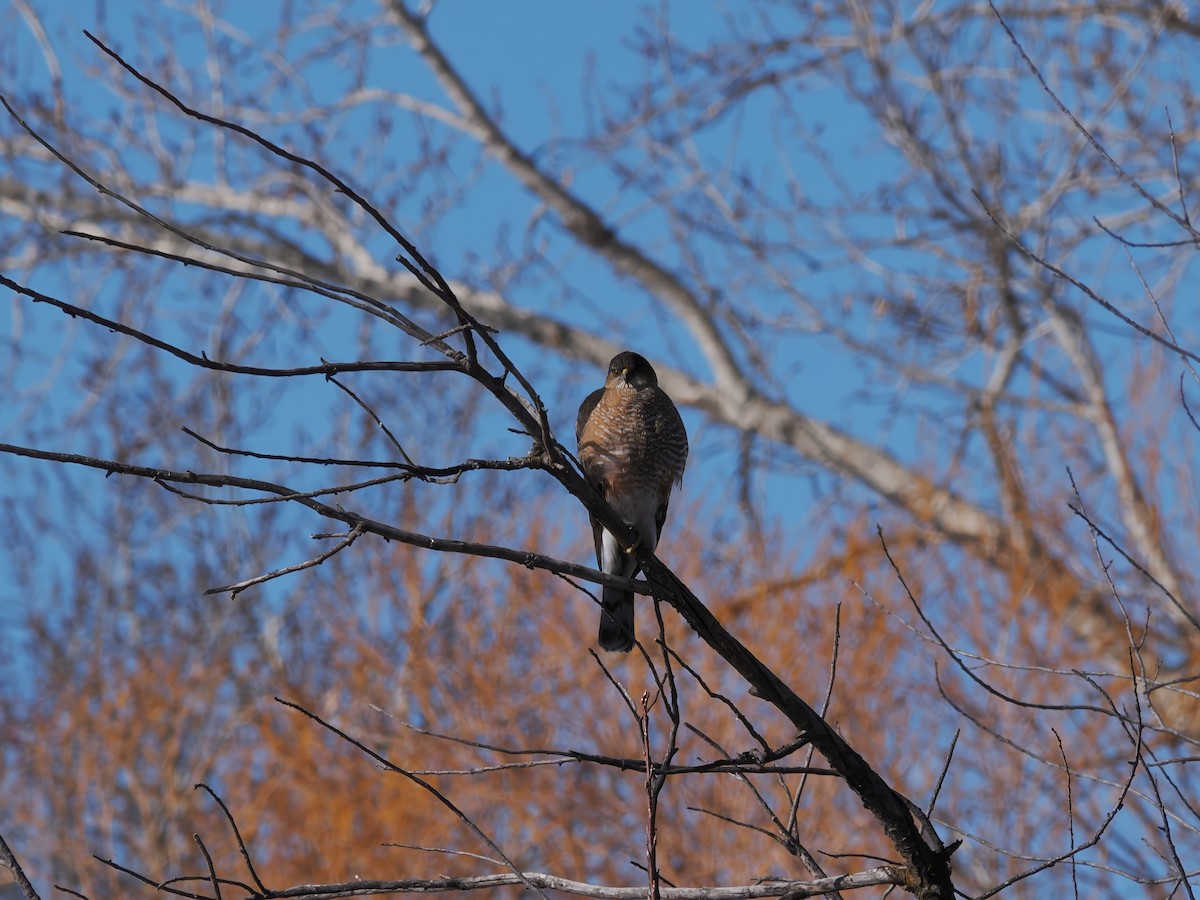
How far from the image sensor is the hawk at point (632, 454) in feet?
14.6

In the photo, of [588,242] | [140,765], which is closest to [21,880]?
[140,765]

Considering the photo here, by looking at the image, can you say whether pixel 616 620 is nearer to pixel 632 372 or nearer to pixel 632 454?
pixel 632 454

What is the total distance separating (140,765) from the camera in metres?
11.8

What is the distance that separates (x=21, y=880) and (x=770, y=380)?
11.4m

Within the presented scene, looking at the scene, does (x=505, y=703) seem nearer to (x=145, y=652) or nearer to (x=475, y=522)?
(x=475, y=522)

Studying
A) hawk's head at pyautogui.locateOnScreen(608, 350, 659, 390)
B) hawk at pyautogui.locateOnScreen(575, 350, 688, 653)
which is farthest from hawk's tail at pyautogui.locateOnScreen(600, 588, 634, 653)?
hawk's head at pyautogui.locateOnScreen(608, 350, 659, 390)

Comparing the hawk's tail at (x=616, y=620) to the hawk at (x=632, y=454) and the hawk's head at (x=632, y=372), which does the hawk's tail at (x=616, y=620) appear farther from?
the hawk's head at (x=632, y=372)

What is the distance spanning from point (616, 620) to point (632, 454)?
812mm

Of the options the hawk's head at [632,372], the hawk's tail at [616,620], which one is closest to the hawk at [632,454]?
the hawk's head at [632,372]

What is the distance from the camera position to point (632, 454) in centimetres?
448

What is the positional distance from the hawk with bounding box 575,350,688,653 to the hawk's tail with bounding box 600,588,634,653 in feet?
1.34

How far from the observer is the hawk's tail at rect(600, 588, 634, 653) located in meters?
3.85

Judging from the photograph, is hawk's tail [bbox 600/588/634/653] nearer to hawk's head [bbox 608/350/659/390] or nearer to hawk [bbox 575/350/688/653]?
hawk [bbox 575/350/688/653]

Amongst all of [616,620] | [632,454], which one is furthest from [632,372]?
[616,620]
